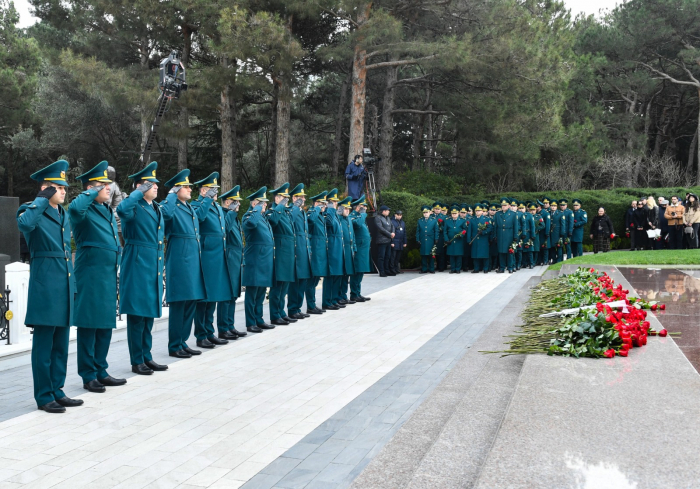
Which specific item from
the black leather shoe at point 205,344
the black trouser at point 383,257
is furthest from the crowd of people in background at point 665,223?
the black leather shoe at point 205,344

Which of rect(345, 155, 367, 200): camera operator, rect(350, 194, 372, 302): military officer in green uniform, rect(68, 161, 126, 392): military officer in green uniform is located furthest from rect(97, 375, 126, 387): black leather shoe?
rect(345, 155, 367, 200): camera operator

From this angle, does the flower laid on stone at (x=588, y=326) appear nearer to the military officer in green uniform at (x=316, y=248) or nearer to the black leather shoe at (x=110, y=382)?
the black leather shoe at (x=110, y=382)

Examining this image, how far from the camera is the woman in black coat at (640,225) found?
18.8m

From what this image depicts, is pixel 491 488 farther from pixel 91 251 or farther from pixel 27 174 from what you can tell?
pixel 27 174

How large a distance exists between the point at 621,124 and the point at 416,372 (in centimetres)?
3191

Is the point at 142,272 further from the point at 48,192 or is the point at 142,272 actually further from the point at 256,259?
the point at 256,259

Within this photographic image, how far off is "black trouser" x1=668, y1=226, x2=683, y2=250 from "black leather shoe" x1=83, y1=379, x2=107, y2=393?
633 inches

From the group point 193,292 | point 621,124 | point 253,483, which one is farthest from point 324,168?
point 253,483

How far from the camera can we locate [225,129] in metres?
24.3

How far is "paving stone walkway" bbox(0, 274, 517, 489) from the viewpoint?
373 centimetres

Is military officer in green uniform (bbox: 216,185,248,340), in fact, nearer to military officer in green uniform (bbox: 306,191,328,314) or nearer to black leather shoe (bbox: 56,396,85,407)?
military officer in green uniform (bbox: 306,191,328,314)

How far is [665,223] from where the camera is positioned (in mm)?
18641

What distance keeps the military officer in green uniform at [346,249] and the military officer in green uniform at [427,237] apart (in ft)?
20.4

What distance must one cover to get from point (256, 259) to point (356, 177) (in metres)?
8.78
